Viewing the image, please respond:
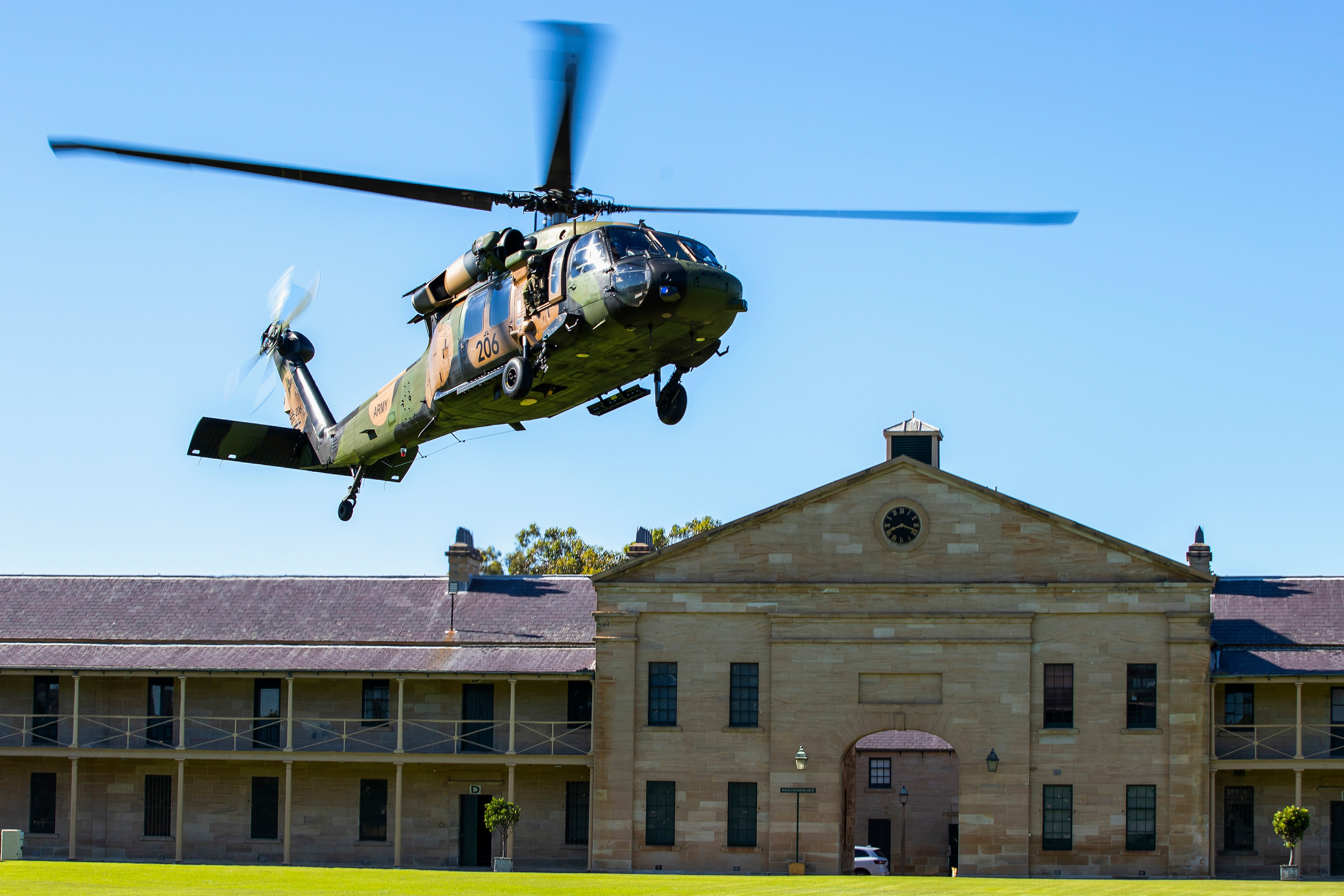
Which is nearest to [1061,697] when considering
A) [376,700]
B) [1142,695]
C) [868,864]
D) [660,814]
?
[1142,695]

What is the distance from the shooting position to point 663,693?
43.8m

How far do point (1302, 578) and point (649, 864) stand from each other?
58.0 feet

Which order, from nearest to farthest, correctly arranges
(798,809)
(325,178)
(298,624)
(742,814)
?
(325,178), (798,809), (742,814), (298,624)

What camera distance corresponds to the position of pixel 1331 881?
38281mm

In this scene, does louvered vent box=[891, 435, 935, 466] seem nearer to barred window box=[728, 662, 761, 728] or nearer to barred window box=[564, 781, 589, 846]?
barred window box=[728, 662, 761, 728]

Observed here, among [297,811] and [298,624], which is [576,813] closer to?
[297,811]

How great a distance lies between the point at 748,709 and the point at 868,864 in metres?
6.58

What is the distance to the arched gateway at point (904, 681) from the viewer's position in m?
41.8

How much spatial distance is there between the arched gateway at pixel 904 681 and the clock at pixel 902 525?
2.0 inches

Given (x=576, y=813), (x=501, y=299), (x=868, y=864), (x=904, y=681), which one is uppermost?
(x=501, y=299)

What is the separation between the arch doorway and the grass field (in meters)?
15.9

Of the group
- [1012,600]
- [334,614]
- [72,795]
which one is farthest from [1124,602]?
[72,795]

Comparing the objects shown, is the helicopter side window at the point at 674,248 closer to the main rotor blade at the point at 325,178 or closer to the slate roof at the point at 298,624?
the main rotor blade at the point at 325,178

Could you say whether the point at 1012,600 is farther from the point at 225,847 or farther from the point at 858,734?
the point at 225,847
